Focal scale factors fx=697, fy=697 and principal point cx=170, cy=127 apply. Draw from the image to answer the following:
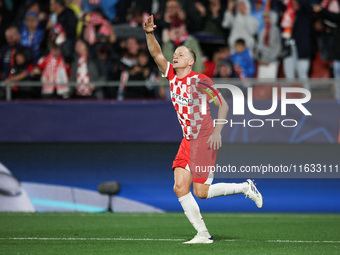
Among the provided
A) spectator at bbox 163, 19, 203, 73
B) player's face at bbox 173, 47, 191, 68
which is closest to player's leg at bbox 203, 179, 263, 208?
player's face at bbox 173, 47, 191, 68

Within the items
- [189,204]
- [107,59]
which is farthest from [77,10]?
[189,204]

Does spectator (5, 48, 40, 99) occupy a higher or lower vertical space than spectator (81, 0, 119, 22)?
lower

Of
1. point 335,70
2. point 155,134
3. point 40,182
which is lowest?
point 40,182

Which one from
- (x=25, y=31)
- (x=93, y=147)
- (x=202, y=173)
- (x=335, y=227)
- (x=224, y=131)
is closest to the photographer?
(x=202, y=173)

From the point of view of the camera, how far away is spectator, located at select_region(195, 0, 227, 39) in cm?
1461

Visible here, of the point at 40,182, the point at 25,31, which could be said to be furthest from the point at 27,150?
the point at 25,31

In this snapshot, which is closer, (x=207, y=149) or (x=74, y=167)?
(x=207, y=149)

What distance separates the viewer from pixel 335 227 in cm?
1020

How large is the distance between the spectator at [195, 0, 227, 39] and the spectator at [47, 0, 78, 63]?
Answer: 2.71 metres

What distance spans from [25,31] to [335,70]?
255 inches

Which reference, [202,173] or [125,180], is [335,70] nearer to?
[125,180]

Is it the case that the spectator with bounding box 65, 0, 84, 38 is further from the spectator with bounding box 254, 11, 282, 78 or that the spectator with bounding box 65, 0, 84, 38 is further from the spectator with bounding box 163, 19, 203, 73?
the spectator with bounding box 254, 11, 282, 78

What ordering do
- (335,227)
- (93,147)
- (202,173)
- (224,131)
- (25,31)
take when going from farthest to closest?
(25,31)
(93,147)
(224,131)
(335,227)
(202,173)

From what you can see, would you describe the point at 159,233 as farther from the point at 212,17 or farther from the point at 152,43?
the point at 212,17
